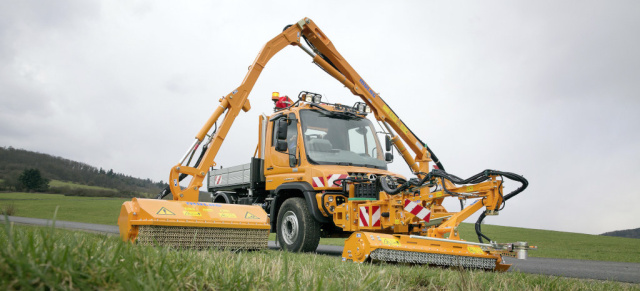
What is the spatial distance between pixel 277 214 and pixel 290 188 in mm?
862

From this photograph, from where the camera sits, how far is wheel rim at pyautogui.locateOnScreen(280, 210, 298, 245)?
8000mm

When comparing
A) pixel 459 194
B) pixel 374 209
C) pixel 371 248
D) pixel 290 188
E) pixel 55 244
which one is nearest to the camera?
pixel 55 244

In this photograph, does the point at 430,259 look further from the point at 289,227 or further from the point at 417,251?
the point at 289,227

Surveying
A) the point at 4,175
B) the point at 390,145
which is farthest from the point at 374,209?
the point at 4,175

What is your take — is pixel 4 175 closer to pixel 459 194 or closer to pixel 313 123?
pixel 313 123

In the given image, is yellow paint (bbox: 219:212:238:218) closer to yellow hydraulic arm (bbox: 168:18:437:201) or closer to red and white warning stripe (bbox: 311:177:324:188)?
red and white warning stripe (bbox: 311:177:324:188)

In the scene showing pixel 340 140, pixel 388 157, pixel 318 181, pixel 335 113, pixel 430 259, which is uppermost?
pixel 335 113

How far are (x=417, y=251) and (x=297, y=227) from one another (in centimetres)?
302

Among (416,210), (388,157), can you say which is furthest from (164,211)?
(388,157)

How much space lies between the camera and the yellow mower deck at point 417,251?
5.21 meters

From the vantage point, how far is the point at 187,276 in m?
1.88

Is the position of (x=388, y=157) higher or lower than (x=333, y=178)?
higher

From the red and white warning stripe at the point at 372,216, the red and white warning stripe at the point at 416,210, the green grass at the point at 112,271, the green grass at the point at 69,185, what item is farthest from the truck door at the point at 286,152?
the green grass at the point at 69,185

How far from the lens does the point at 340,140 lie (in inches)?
342
